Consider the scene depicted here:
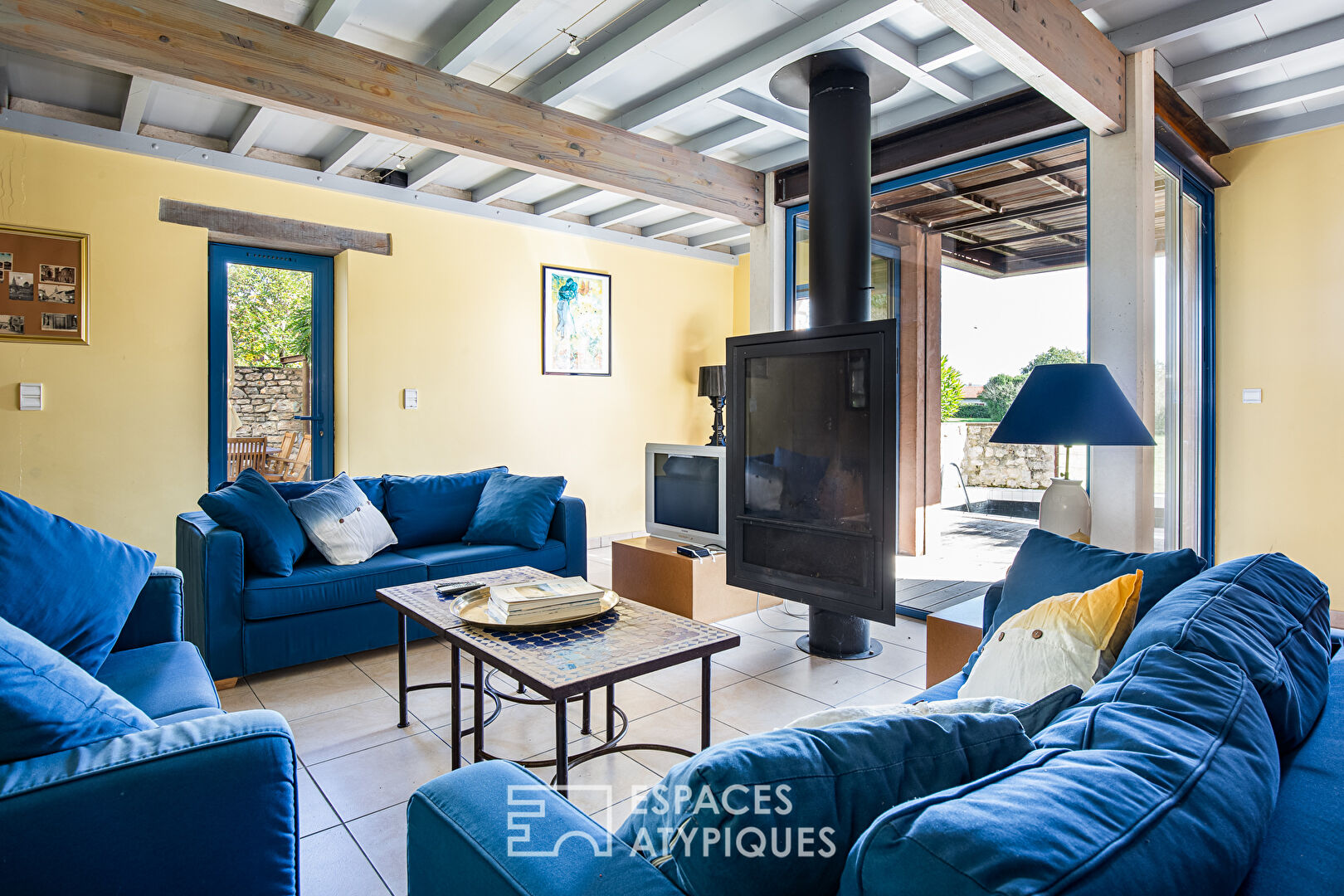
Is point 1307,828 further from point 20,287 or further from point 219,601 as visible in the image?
point 20,287

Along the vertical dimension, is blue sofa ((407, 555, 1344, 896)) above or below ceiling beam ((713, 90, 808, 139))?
below

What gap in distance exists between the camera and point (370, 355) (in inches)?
184

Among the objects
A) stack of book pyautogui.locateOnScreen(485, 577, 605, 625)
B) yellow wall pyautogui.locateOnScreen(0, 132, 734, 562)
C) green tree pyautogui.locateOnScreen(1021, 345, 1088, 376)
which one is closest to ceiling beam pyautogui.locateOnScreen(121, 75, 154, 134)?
yellow wall pyautogui.locateOnScreen(0, 132, 734, 562)

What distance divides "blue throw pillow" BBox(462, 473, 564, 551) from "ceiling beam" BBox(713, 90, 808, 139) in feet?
6.81

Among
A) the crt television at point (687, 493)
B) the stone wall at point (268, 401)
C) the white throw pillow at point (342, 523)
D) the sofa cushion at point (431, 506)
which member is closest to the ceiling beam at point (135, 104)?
the stone wall at point (268, 401)

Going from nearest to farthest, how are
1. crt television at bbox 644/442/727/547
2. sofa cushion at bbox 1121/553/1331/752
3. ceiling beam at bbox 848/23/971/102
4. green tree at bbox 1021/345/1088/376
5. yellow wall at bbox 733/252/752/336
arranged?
sofa cushion at bbox 1121/553/1331/752 → ceiling beam at bbox 848/23/971/102 → green tree at bbox 1021/345/1088/376 → crt television at bbox 644/442/727/547 → yellow wall at bbox 733/252/752/336

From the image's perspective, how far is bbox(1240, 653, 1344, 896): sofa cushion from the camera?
0.66 metres

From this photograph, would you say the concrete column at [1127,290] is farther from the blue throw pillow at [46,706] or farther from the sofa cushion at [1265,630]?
the blue throw pillow at [46,706]

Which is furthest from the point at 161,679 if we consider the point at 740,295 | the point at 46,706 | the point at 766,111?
the point at 740,295

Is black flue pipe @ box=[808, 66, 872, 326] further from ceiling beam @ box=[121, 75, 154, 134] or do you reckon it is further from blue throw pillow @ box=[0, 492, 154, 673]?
ceiling beam @ box=[121, 75, 154, 134]

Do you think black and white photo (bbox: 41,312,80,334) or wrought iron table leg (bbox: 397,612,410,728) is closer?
wrought iron table leg (bbox: 397,612,410,728)

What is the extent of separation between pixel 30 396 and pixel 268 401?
1.12m

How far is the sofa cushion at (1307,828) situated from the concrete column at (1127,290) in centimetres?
219

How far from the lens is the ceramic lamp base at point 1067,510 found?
2508mm
